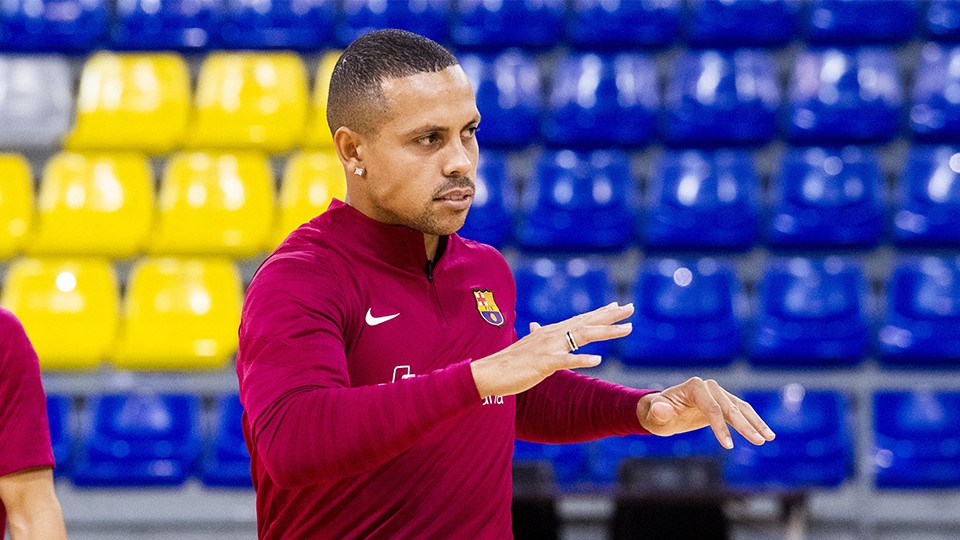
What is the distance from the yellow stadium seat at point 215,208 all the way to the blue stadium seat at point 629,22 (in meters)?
1.80

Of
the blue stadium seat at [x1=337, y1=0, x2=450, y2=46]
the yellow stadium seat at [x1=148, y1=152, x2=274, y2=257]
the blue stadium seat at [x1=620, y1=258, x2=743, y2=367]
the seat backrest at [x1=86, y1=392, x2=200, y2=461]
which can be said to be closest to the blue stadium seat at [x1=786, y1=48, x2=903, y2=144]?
the blue stadium seat at [x1=620, y1=258, x2=743, y2=367]

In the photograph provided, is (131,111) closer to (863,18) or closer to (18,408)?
(863,18)

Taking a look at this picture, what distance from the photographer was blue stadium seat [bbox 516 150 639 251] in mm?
5992

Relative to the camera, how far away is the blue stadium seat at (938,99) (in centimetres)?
605

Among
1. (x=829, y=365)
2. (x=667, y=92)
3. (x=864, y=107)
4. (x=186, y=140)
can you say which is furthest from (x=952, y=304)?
(x=186, y=140)

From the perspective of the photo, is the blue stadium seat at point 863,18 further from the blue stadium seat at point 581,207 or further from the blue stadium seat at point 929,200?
the blue stadium seat at point 581,207

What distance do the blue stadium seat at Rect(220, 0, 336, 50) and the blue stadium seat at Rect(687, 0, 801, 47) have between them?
75.7 inches

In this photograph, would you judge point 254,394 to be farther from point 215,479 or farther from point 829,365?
point 829,365

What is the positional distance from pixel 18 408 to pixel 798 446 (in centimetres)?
418

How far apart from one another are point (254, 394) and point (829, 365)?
4.47 m

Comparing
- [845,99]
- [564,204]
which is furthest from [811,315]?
[564,204]

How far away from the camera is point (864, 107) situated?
6098 mm

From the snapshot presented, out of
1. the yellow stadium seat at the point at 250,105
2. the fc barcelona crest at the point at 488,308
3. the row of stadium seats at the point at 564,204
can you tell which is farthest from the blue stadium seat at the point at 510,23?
the fc barcelona crest at the point at 488,308

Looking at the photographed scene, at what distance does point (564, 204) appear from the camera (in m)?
6.04
